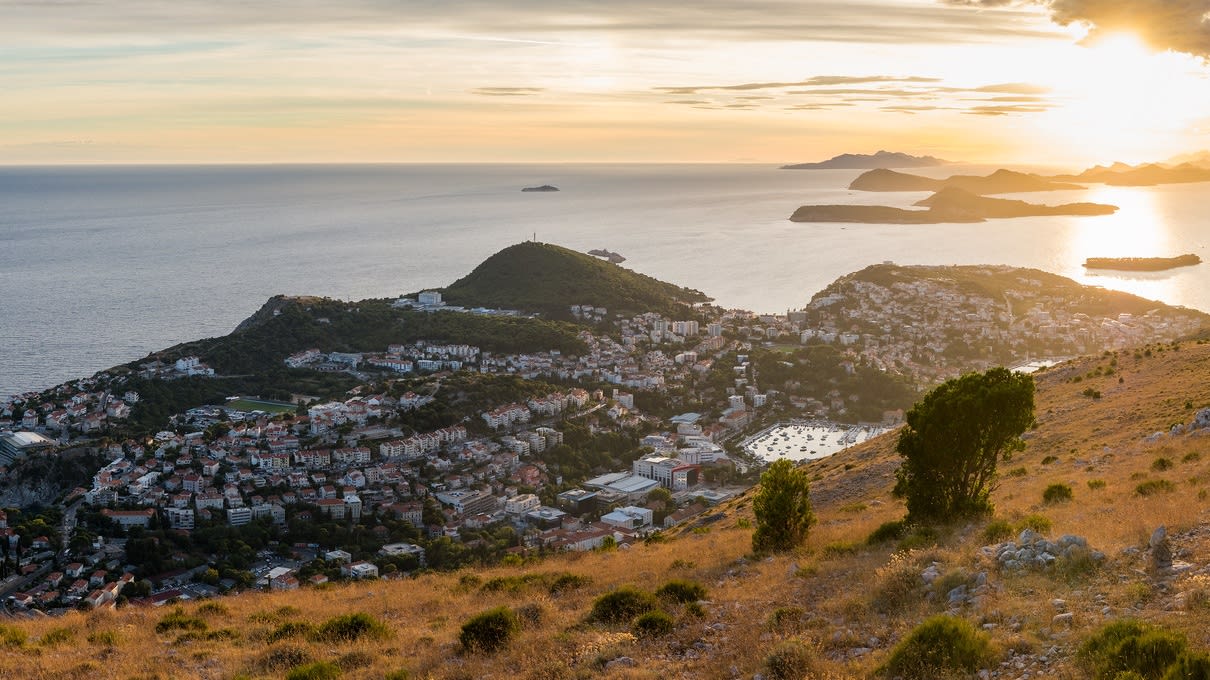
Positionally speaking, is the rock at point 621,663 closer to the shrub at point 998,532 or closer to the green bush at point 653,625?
the green bush at point 653,625

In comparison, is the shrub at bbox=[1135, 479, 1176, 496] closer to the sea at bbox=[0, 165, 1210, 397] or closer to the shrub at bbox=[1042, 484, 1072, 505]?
the shrub at bbox=[1042, 484, 1072, 505]

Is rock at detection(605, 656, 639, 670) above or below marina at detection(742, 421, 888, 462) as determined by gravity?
above

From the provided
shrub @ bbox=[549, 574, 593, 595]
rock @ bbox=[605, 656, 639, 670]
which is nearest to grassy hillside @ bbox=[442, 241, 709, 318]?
shrub @ bbox=[549, 574, 593, 595]

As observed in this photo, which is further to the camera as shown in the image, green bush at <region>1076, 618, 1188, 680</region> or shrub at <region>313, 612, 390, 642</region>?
shrub at <region>313, 612, 390, 642</region>

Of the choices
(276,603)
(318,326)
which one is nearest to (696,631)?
(276,603)

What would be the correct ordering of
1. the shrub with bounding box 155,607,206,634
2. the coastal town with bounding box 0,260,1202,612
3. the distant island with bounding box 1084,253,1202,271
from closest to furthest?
the shrub with bounding box 155,607,206,634
the coastal town with bounding box 0,260,1202,612
the distant island with bounding box 1084,253,1202,271

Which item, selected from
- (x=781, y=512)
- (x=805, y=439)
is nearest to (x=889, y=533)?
(x=781, y=512)

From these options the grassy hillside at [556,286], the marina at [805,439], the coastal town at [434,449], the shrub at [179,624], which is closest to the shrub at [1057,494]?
the coastal town at [434,449]
